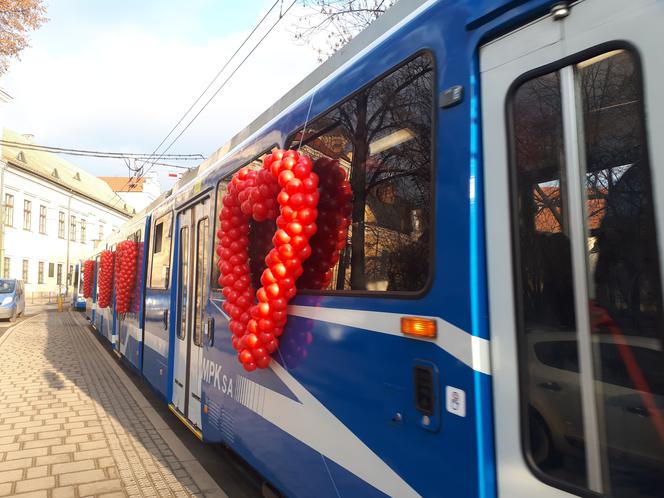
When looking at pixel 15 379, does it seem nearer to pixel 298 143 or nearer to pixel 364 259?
pixel 298 143

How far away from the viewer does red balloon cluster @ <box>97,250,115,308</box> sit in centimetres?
1270

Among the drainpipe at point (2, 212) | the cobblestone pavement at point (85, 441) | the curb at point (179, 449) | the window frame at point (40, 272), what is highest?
the drainpipe at point (2, 212)

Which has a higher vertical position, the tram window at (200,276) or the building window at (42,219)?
the building window at (42,219)

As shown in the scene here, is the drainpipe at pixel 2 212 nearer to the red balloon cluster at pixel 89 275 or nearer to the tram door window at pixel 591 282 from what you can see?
the red balloon cluster at pixel 89 275

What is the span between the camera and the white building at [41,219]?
3738 cm

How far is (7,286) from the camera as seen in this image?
20.9 meters

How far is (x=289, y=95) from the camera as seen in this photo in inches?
149

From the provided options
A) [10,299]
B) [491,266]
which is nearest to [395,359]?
[491,266]

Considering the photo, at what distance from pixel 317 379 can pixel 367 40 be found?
6.23 feet

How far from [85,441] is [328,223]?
441 centimetres

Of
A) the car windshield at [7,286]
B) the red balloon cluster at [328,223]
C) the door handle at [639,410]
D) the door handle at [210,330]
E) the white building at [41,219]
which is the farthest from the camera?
the white building at [41,219]

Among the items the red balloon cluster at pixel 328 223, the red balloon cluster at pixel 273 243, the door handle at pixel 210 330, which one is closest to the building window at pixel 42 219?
the door handle at pixel 210 330

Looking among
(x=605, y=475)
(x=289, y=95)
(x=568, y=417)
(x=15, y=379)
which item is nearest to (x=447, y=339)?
(x=568, y=417)

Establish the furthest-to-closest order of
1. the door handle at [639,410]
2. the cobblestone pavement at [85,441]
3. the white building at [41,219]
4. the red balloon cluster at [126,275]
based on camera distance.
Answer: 1. the white building at [41,219]
2. the red balloon cluster at [126,275]
3. the cobblestone pavement at [85,441]
4. the door handle at [639,410]
